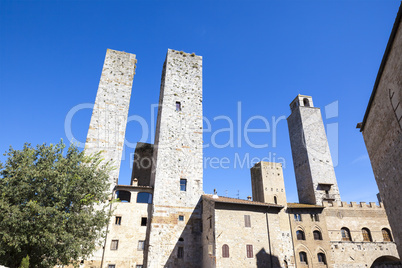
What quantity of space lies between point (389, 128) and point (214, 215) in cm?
1408

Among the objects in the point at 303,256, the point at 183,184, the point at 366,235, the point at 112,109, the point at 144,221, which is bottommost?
the point at 303,256

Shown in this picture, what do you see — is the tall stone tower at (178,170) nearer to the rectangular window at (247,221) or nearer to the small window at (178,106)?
the small window at (178,106)

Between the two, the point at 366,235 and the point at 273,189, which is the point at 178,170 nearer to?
the point at 273,189

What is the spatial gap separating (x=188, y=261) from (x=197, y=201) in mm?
5621

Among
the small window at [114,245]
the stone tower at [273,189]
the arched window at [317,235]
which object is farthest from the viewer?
the arched window at [317,235]

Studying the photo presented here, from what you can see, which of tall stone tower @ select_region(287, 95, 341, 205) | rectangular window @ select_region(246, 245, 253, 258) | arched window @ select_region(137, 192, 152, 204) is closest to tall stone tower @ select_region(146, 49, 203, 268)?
arched window @ select_region(137, 192, 152, 204)

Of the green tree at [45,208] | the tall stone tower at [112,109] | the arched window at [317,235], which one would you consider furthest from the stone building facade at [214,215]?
the green tree at [45,208]

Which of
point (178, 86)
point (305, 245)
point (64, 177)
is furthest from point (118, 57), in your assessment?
point (305, 245)

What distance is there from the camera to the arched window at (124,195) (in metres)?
24.8

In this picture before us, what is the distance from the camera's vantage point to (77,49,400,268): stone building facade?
21625 mm

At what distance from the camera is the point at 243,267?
1986 centimetres

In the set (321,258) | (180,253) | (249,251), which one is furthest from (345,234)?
(180,253)

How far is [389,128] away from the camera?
14008mm

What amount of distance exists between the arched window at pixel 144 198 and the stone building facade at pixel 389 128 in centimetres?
1947
